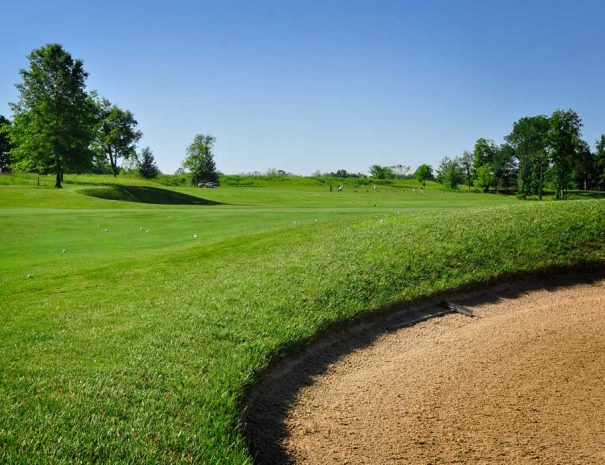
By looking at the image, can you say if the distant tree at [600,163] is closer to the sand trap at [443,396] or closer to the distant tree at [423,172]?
the distant tree at [423,172]

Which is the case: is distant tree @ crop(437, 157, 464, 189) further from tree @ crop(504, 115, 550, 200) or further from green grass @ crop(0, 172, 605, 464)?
green grass @ crop(0, 172, 605, 464)

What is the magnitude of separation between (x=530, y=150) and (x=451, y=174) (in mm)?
29687

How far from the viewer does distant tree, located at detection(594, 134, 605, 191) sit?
94.5 meters

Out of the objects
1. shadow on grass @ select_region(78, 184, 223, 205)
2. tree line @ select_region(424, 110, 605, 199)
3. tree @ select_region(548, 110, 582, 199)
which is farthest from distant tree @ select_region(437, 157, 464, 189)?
shadow on grass @ select_region(78, 184, 223, 205)

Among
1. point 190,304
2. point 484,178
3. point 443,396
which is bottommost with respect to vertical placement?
point 443,396

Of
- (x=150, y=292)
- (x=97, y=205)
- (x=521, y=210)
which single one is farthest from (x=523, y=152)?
(x=150, y=292)

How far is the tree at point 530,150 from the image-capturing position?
84.0 meters

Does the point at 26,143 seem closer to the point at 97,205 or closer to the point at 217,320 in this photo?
the point at 97,205

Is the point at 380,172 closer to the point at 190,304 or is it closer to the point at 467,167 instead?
the point at 467,167

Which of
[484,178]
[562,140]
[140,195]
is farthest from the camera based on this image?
[484,178]

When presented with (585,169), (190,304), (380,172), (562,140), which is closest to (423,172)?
(380,172)

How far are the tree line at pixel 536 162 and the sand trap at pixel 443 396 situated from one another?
75.7 meters

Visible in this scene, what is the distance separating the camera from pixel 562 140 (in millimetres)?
73375

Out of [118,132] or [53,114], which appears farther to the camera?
[118,132]
